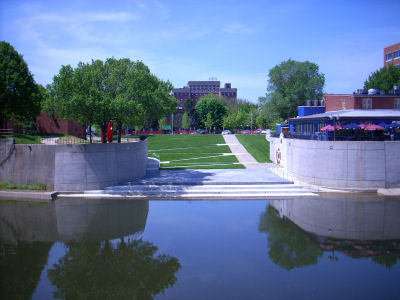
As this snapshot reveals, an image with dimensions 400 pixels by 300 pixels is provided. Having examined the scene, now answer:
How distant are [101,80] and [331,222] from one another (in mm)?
17237

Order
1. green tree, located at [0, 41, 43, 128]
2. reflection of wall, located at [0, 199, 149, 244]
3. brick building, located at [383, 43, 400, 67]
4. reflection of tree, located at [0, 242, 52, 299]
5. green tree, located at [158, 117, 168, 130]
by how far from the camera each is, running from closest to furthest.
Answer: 1. reflection of tree, located at [0, 242, 52, 299]
2. reflection of wall, located at [0, 199, 149, 244]
3. green tree, located at [0, 41, 43, 128]
4. brick building, located at [383, 43, 400, 67]
5. green tree, located at [158, 117, 168, 130]

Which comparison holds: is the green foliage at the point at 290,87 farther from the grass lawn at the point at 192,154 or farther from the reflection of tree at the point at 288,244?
the reflection of tree at the point at 288,244

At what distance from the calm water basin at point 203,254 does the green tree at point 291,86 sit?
3689 centimetres

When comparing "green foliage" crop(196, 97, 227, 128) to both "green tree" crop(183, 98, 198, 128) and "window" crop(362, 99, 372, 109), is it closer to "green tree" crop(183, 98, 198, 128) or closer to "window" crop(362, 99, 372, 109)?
"green tree" crop(183, 98, 198, 128)

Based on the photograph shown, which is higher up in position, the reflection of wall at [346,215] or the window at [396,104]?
the window at [396,104]

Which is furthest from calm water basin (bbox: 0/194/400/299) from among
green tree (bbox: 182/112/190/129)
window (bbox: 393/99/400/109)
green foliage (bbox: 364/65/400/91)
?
green tree (bbox: 182/112/190/129)

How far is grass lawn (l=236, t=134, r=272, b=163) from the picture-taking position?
125 ft

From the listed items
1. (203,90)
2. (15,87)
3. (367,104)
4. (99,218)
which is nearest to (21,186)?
(99,218)

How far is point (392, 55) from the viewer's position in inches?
2478

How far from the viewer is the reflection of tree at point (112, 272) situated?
10.7 meters

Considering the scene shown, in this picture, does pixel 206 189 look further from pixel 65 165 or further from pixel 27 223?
pixel 27 223

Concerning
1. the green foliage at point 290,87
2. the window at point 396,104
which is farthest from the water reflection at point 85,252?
the green foliage at point 290,87

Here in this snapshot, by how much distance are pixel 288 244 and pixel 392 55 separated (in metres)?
62.0

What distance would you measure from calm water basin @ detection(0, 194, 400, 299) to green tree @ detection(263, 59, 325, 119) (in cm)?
3689
